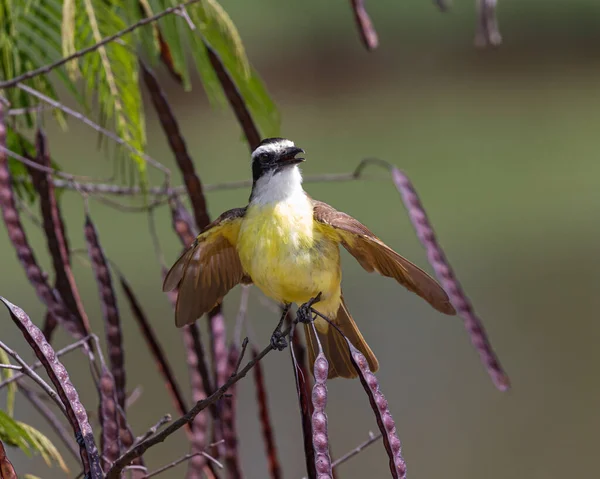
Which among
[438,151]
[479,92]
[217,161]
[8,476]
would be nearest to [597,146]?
[438,151]

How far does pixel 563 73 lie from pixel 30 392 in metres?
12.0

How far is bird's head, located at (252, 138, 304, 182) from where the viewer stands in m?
1.85

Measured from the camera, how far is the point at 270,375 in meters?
5.98

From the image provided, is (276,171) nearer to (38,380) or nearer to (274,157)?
(274,157)

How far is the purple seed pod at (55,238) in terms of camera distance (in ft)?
5.37

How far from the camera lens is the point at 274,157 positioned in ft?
6.21

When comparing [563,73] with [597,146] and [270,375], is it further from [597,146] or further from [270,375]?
[270,375]

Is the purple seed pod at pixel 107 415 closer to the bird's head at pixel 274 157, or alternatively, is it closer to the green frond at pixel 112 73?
the green frond at pixel 112 73

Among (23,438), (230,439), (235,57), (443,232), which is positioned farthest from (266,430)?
(443,232)

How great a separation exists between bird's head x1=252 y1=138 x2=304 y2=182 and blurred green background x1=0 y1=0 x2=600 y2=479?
19 cm

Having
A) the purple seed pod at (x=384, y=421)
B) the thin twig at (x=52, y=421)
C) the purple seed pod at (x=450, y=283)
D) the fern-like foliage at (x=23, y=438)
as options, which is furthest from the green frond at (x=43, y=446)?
the purple seed pod at (x=450, y=283)

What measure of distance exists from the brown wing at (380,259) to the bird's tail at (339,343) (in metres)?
0.16

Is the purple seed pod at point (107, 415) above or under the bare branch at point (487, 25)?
under

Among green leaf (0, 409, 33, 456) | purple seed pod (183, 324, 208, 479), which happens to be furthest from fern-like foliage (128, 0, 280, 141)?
green leaf (0, 409, 33, 456)
